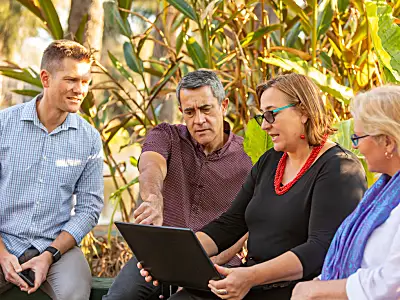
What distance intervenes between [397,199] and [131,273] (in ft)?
4.26

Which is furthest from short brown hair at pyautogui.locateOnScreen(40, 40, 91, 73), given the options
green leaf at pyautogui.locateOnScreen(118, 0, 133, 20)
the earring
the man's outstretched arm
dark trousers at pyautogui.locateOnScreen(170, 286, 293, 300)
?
the earring

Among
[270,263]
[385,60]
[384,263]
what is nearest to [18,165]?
[270,263]

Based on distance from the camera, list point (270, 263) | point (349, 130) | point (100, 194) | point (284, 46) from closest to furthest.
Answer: point (270, 263) < point (349, 130) < point (100, 194) < point (284, 46)

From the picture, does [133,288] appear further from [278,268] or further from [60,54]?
[60,54]

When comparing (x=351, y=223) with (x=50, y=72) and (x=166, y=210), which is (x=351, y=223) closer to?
(x=166, y=210)

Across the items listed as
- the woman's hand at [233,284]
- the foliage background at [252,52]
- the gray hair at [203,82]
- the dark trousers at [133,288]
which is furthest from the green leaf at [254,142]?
the woman's hand at [233,284]

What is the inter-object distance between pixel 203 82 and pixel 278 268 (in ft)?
3.33

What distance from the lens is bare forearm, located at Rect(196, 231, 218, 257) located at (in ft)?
8.22

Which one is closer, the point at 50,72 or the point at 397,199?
the point at 397,199

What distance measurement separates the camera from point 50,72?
3.02m

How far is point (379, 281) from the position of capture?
1.75 m

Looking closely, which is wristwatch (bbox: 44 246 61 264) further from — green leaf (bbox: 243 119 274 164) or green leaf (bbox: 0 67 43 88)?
green leaf (bbox: 0 67 43 88)

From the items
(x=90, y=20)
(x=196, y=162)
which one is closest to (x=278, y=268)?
(x=196, y=162)

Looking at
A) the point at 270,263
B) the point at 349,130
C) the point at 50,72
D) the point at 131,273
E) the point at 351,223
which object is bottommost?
the point at 131,273
